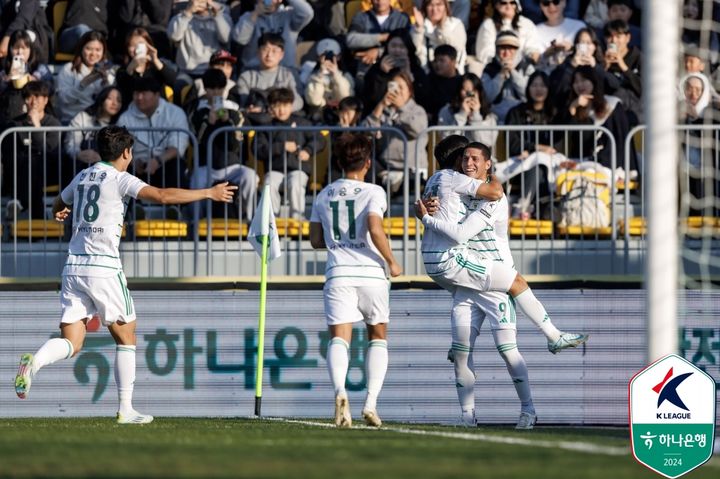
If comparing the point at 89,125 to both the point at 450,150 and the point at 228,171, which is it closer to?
the point at 228,171

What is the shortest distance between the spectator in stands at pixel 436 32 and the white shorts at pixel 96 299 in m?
6.59

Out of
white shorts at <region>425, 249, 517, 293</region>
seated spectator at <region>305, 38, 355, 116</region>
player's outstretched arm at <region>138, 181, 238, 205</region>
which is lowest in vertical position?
white shorts at <region>425, 249, 517, 293</region>

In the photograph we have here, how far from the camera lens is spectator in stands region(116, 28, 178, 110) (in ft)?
53.3

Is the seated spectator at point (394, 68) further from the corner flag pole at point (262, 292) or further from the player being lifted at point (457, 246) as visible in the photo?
the player being lifted at point (457, 246)

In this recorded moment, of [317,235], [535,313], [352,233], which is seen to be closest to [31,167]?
[317,235]

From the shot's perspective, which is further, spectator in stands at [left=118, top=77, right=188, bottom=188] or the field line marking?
spectator in stands at [left=118, top=77, right=188, bottom=188]

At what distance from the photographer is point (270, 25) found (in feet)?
56.7

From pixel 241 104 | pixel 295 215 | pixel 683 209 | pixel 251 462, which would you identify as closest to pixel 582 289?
pixel 683 209

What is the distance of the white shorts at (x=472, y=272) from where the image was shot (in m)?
11.5

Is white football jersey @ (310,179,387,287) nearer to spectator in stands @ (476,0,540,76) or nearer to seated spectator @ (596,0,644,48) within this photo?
spectator in stands @ (476,0,540,76)

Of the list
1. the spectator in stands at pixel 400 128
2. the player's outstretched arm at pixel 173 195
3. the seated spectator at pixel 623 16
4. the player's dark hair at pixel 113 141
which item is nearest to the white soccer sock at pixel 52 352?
the player's outstretched arm at pixel 173 195

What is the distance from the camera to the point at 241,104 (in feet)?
53.0

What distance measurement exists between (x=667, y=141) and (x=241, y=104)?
8.54 meters

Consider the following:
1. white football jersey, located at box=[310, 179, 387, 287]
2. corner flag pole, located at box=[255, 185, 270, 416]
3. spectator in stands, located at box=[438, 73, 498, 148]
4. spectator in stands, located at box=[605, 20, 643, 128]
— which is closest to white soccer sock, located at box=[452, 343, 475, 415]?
white football jersey, located at box=[310, 179, 387, 287]
